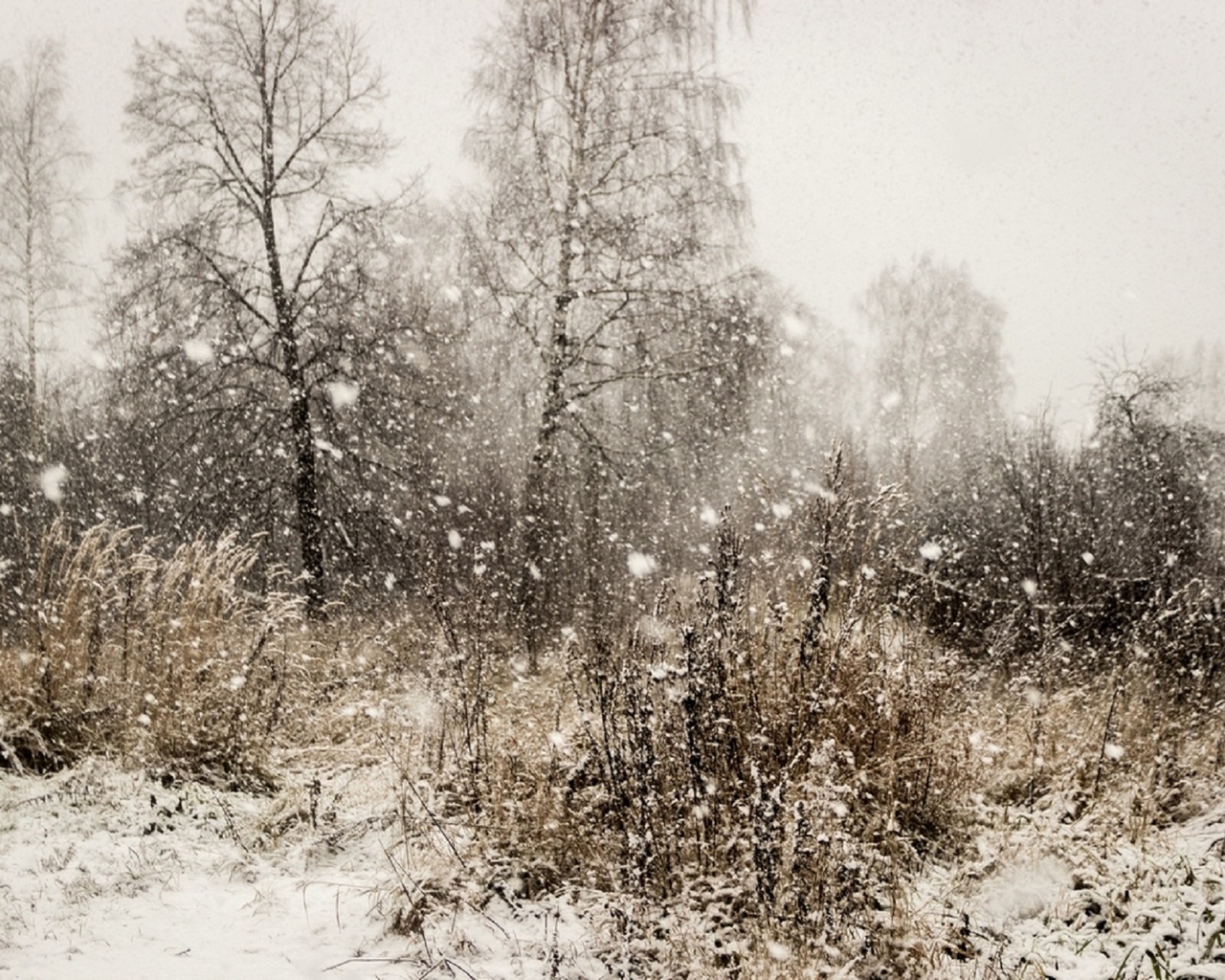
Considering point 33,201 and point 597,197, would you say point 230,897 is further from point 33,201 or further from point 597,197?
point 33,201

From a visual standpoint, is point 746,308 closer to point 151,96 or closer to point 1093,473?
point 1093,473

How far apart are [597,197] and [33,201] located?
12.6 meters

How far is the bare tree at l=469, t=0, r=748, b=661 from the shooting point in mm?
8000

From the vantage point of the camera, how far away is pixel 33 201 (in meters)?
13.5

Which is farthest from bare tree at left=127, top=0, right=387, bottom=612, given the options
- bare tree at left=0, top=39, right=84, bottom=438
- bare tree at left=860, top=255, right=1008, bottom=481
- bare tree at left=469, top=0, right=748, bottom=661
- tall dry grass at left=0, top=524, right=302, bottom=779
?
bare tree at left=860, top=255, right=1008, bottom=481

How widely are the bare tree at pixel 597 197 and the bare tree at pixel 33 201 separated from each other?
35.3 feet

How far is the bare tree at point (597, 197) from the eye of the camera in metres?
8.00

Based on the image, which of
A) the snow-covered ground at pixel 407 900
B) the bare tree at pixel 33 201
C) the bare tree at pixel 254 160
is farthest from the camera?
the bare tree at pixel 33 201

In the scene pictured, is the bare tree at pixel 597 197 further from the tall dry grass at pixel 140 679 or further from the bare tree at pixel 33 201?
the bare tree at pixel 33 201

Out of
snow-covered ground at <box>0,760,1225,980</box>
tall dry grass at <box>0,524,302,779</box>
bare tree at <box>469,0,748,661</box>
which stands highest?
bare tree at <box>469,0,748,661</box>

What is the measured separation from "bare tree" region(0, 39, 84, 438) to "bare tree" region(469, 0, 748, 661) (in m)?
10.7

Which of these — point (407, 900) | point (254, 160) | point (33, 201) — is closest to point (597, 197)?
point (254, 160)

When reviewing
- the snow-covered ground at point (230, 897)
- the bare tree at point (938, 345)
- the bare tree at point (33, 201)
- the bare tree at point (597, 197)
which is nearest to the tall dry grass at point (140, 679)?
the snow-covered ground at point (230, 897)

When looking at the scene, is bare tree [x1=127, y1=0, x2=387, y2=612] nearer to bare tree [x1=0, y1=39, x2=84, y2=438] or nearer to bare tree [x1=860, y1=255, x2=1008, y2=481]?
bare tree [x1=0, y1=39, x2=84, y2=438]
